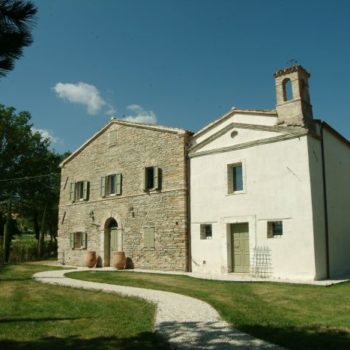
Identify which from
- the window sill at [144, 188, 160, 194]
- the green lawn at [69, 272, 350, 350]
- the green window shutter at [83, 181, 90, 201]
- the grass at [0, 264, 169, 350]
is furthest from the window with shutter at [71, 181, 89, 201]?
the grass at [0, 264, 169, 350]

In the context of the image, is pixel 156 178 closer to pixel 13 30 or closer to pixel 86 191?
pixel 86 191

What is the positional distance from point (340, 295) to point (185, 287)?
165 inches

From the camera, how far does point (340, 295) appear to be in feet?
33.6

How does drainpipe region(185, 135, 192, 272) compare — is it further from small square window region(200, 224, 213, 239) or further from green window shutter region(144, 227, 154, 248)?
green window shutter region(144, 227, 154, 248)

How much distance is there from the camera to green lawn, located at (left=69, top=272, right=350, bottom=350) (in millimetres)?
6172

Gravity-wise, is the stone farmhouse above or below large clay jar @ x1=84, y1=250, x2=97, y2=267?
above

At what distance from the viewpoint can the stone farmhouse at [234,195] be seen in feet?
47.6

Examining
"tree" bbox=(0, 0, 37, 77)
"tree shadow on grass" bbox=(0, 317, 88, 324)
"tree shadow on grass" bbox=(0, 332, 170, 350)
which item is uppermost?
"tree" bbox=(0, 0, 37, 77)

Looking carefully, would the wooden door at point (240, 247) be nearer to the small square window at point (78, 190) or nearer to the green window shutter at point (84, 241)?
the green window shutter at point (84, 241)

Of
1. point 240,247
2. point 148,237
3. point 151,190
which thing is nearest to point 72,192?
point 151,190

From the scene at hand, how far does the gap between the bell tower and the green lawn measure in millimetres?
6025

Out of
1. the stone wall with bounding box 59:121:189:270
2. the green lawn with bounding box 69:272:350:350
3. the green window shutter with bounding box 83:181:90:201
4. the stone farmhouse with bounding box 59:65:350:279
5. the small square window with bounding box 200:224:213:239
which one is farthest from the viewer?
the green window shutter with bounding box 83:181:90:201

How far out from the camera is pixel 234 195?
16.2 metres

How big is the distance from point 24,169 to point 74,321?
3026 cm
